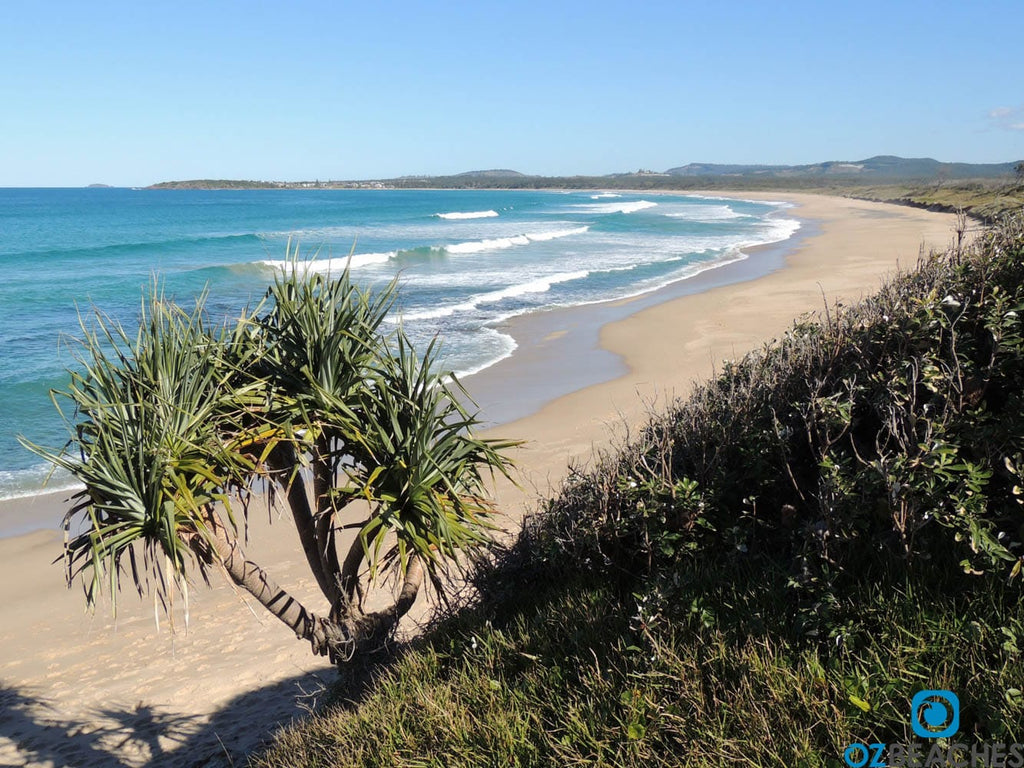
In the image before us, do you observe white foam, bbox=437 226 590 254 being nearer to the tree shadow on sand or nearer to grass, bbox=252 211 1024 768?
the tree shadow on sand

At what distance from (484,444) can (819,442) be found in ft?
6.09

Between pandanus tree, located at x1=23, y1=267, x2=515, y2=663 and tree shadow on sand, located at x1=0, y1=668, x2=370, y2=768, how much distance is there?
4.16 ft

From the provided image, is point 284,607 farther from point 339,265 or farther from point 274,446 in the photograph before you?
point 339,265

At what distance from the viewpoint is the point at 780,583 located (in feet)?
10.5

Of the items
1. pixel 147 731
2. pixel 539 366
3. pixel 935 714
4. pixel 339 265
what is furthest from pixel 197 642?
pixel 339 265

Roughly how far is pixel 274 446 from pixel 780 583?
8.76ft

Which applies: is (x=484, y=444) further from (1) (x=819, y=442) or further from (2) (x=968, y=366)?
(2) (x=968, y=366)

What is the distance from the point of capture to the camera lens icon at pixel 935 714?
240 cm

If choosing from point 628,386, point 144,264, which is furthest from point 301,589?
point 144,264

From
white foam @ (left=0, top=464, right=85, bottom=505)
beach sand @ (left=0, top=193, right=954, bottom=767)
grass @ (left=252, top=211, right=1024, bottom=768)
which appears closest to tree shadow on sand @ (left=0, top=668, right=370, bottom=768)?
beach sand @ (left=0, top=193, right=954, bottom=767)

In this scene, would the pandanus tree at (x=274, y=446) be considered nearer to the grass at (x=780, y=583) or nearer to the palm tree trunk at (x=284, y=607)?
the palm tree trunk at (x=284, y=607)

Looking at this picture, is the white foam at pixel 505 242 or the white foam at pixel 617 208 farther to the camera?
the white foam at pixel 617 208

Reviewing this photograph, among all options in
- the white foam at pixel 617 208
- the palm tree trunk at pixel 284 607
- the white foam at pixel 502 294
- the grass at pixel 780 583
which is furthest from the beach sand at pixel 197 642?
the white foam at pixel 617 208

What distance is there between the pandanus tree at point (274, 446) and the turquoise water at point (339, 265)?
1.38ft
